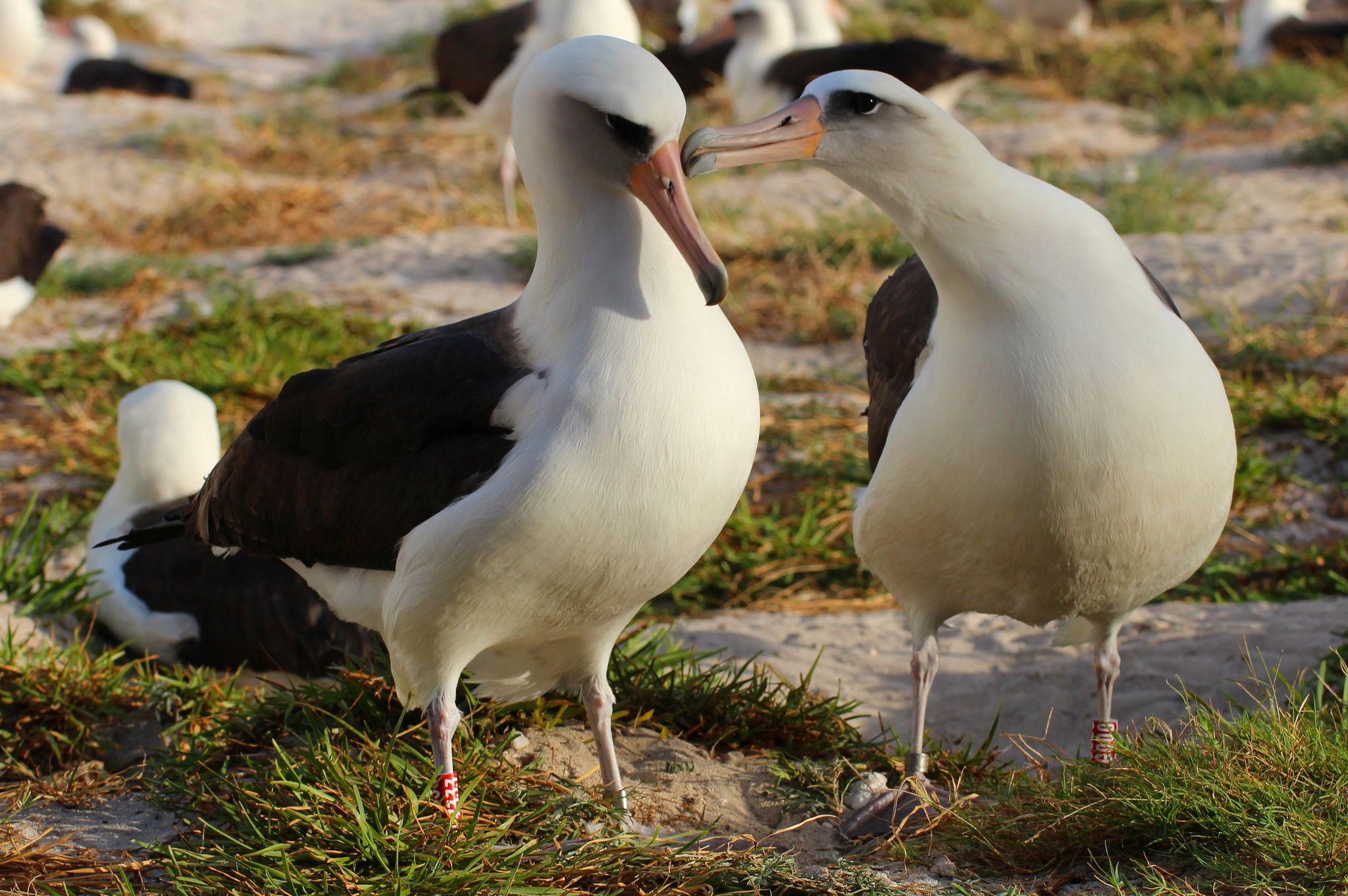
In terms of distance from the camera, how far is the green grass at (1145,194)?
307 inches

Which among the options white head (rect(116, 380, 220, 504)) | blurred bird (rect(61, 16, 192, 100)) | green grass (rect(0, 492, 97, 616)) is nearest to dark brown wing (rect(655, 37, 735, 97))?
blurred bird (rect(61, 16, 192, 100))

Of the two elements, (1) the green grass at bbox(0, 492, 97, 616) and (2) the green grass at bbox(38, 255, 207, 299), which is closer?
(1) the green grass at bbox(0, 492, 97, 616)

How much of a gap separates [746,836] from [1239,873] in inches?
35.8

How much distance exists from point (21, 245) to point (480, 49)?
3.65 metres

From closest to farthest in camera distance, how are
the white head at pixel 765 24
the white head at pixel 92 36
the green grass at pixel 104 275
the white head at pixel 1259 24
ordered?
the green grass at pixel 104 275 → the white head at pixel 765 24 → the white head at pixel 1259 24 → the white head at pixel 92 36

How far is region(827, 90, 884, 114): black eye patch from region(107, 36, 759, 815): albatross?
338 mm

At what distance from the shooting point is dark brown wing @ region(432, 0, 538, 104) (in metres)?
9.50

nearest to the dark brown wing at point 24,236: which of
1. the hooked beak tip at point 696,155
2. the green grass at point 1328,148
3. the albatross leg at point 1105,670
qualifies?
the hooked beak tip at point 696,155

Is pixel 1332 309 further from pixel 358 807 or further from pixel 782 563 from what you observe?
pixel 358 807

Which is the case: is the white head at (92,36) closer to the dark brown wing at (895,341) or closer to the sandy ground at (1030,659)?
the sandy ground at (1030,659)

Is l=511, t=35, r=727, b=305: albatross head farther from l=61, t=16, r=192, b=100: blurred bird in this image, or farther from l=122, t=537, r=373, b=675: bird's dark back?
l=61, t=16, r=192, b=100: blurred bird

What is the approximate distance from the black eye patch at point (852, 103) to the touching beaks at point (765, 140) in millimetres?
33

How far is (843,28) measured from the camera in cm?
1555

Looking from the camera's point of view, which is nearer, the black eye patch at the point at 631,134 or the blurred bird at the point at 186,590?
the black eye patch at the point at 631,134
